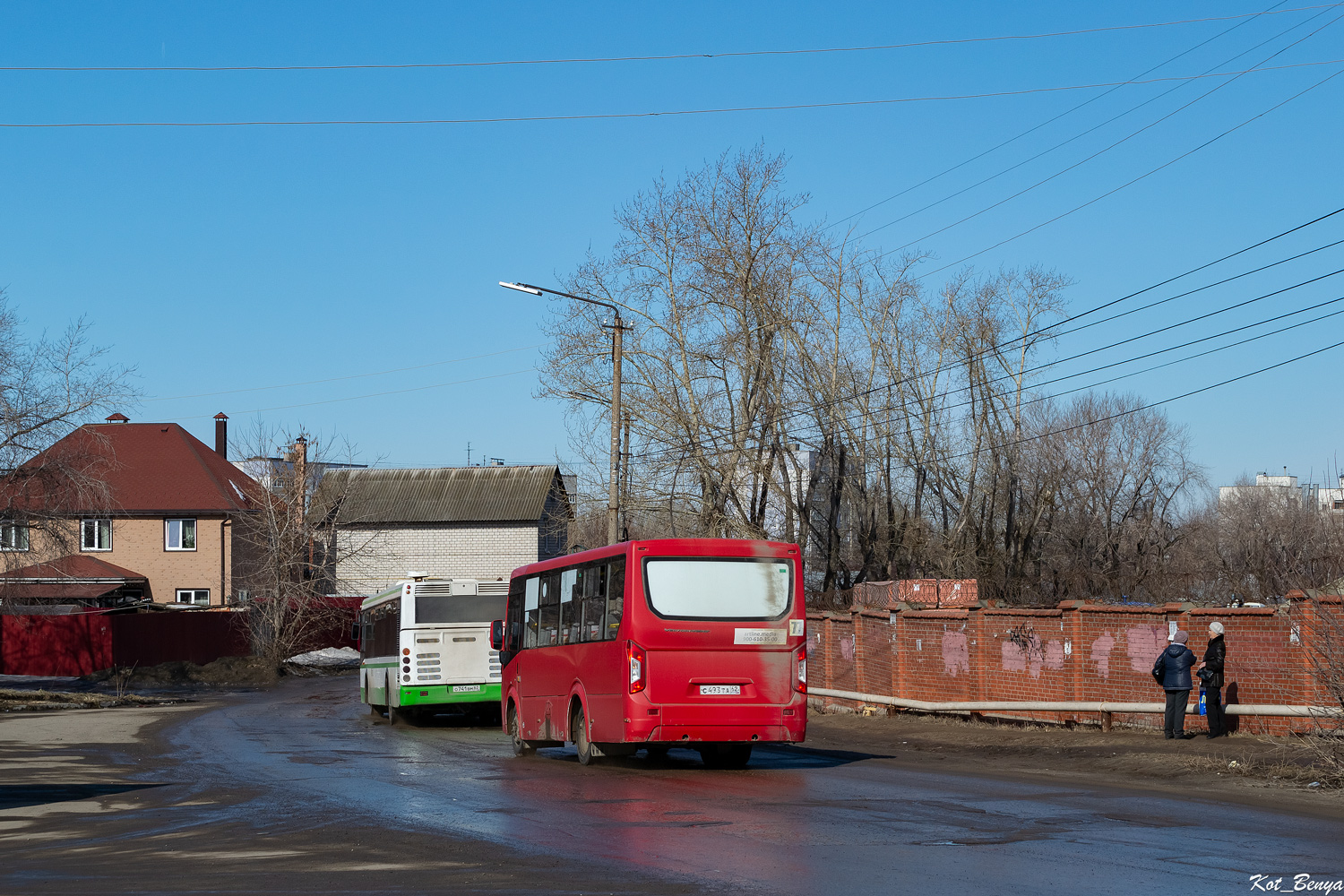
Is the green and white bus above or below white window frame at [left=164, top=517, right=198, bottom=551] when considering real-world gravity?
below

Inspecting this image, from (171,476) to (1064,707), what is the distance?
52.5m

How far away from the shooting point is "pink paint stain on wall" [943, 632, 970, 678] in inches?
861

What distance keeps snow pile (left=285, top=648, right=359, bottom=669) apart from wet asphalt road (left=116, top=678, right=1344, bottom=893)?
37.0m

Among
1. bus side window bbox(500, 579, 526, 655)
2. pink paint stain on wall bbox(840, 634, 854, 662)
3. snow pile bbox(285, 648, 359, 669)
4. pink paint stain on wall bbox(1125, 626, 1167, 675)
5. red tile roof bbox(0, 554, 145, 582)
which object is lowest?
snow pile bbox(285, 648, 359, 669)

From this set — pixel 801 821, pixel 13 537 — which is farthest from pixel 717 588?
pixel 13 537

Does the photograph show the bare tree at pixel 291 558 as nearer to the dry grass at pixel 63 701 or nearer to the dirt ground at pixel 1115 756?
→ the dry grass at pixel 63 701

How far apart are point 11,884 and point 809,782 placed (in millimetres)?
8064

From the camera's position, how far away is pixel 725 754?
55.4ft

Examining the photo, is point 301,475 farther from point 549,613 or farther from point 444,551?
point 549,613

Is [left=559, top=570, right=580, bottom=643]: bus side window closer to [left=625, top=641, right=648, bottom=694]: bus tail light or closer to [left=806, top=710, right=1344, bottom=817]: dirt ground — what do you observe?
[left=625, top=641, right=648, bottom=694]: bus tail light

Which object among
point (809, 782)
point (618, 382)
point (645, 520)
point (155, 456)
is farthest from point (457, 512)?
point (809, 782)

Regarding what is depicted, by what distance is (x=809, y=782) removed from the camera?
14.2m

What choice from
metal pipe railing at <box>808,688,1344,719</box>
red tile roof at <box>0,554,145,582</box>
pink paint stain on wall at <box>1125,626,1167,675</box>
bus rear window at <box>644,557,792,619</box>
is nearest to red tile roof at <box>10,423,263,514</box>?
red tile roof at <box>0,554,145,582</box>

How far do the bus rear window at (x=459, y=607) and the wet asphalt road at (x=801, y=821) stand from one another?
6793 millimetres
